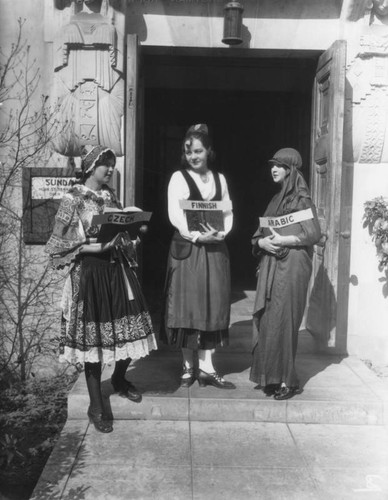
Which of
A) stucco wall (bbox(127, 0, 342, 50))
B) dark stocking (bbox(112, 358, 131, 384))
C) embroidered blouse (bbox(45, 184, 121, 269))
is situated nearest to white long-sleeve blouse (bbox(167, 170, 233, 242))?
embroidered blouse (bbox(45, 184, 121, 269))

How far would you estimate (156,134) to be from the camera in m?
10.1

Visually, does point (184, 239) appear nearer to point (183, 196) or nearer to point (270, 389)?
point (183, 196)

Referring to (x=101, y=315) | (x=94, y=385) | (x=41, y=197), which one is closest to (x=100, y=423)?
(x=94, y=385)

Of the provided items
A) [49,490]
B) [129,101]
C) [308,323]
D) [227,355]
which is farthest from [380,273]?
[49,490]

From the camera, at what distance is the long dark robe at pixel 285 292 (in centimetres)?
464

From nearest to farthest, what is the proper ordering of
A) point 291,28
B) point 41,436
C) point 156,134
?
1. point 41,436
2. point 291,28
3. point 156,134

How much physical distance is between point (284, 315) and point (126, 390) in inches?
48.9

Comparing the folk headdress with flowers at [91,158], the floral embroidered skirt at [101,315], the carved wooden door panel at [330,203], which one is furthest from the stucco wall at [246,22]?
the floral embroidered skirt at [101,315]

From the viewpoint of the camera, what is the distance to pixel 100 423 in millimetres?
4398

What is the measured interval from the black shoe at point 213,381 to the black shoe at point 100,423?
83 cm

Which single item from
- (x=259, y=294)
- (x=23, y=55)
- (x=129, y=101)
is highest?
(x=23, y=55)

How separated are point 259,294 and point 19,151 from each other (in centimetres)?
247

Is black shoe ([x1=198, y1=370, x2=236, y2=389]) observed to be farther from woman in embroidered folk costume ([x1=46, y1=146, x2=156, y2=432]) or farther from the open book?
the open book

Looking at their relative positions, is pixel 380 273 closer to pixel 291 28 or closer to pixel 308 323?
pixel 308 323
